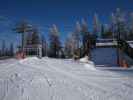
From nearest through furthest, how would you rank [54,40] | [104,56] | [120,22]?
1. [104,56]
2. [120,22]
3. [54,40]

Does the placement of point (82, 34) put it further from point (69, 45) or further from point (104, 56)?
point (104, 56)

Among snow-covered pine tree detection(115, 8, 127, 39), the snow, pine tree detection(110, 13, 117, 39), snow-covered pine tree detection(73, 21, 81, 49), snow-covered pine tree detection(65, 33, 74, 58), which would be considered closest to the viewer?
the snow

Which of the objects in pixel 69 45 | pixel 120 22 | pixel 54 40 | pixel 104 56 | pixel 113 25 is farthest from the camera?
pixel 69 45

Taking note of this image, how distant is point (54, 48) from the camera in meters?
59.6

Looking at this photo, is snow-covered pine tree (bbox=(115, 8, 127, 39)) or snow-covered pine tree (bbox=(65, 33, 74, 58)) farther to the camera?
snow-covered pine tree (bbox=(65, 33, 74, 58))

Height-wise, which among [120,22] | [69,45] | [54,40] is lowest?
[69,45]

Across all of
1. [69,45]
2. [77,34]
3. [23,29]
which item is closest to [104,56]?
[23,29]

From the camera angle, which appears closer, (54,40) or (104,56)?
(104,56)

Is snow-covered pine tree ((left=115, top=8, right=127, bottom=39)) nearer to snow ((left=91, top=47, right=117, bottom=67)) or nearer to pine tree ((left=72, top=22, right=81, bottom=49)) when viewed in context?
pine tree ((left=72, top=22, right=81, bottom=49))

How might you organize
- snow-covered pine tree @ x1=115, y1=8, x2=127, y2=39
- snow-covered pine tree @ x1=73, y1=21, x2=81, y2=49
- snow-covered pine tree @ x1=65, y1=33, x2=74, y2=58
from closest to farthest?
snow-covered pine tree @ x1=115, y1=8, x2=127, y2=39
snow-covered pine tree @ x1=73, y1=21, x2=81, y2=49
snow-covered pine tree @ x1=65, y1=33, x2=74, y2=58

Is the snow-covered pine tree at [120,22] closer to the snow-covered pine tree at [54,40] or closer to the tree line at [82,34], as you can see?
the tree line at [82,34]

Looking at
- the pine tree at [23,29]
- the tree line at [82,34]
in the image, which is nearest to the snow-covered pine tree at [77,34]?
the tree line at [82,34]

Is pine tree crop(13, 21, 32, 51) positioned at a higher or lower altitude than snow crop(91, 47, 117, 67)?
higher

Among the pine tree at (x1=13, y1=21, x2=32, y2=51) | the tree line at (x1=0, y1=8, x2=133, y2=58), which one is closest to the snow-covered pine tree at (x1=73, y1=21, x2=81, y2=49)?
the tree line at (x1=0, y1=8, x2=133, y2=58)
